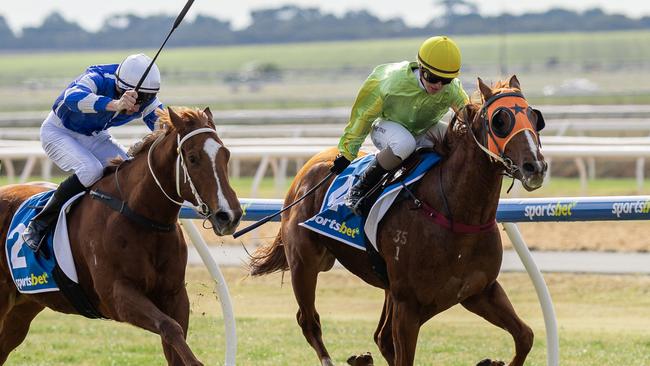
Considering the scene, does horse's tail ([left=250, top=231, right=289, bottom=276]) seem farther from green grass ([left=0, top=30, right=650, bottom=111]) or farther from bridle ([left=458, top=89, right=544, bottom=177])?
green grass ([left=0, top=30, right=650, bottom=111])

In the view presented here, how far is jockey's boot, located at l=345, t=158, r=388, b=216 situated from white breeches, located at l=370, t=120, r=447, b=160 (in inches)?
4.5

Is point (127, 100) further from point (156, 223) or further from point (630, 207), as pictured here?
point (630, 207)

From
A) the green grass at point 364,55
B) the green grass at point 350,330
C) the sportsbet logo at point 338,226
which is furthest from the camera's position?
the green grass at point 364,55

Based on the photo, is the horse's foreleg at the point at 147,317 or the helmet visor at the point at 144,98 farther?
the helmet visor at the point at 144,98

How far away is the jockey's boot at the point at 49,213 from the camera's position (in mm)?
6391

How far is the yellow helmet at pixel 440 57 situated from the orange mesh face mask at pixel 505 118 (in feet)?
1.09

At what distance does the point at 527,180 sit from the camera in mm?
5508

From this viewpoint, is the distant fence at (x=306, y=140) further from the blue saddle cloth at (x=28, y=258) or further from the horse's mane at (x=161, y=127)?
the horse's mane at (x=161, y=127)

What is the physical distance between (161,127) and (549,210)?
211cm

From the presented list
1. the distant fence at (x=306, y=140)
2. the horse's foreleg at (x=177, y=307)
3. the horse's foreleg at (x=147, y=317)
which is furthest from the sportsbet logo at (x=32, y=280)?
the distant fence at (x=306, y=140)

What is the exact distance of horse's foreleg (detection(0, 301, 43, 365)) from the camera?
701 cm

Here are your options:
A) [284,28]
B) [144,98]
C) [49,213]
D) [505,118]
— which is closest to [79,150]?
[49,213]

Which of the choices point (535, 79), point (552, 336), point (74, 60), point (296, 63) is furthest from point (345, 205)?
point (74, 60)

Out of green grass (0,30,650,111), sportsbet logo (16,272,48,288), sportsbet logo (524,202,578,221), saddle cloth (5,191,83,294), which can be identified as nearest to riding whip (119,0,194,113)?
saddle cloth (5,191,83,294)
